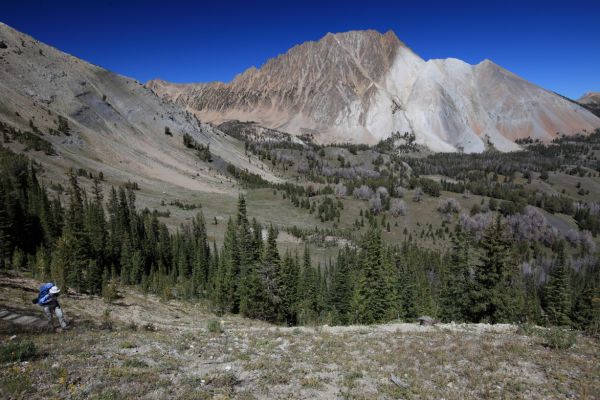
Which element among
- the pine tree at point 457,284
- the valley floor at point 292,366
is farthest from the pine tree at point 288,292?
the valley floor at point 292,366

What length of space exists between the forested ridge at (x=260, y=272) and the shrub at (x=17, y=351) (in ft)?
71.0

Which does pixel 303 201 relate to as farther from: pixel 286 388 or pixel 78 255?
pixel 286 388

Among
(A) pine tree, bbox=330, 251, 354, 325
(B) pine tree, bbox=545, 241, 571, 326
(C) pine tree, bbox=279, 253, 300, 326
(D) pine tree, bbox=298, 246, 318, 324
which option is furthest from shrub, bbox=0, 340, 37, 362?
(B) pine tree, bbox=545, 241, 571, 326

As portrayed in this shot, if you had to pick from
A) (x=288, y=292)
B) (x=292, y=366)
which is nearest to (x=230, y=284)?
(x=288, y=292)

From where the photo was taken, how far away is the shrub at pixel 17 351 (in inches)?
516

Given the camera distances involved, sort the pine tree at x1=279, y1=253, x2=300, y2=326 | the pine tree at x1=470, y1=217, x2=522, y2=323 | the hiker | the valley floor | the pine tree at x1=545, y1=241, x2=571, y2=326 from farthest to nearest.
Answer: the pine tree at x1=545, y1=241, x2=571, y2=326 < the pine tree at x1=279, y1=253, x2=300, y2=326 < the pine tree at x1=470, y1=217, x2=522, y2=323 < the hiker < the valley floor

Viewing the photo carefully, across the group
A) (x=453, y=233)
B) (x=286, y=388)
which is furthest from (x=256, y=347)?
(x=453, y=233)

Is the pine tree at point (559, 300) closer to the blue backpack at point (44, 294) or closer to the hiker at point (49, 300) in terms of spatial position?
the hiker at point (49, 300)

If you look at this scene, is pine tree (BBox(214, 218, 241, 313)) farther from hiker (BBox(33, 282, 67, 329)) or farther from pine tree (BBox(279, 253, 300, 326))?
hiker (BBox(33, 282, 67, 329))

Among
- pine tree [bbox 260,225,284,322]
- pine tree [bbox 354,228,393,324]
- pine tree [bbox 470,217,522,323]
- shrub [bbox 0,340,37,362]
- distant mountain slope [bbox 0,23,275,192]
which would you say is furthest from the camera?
distant mountain slope [bbox 0,23,275,192]

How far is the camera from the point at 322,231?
495ft

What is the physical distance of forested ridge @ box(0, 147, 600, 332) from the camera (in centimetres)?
3922

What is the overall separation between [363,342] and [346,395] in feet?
23.6

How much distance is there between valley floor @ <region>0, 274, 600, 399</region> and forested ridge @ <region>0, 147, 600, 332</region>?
19.5 metres
